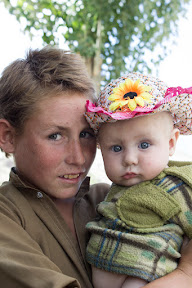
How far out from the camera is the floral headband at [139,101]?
1.54 meters

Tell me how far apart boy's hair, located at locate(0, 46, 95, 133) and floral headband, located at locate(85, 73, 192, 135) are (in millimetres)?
158

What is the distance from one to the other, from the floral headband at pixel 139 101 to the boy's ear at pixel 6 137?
415mm

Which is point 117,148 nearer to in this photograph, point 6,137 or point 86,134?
point 86,134

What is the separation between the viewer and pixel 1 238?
1.29 meters

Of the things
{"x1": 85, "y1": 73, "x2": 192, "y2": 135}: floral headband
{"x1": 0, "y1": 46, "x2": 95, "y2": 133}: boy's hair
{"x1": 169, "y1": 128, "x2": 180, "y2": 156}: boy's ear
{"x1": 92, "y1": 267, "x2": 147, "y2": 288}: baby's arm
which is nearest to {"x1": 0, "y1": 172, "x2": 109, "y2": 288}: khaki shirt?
{"x1": 92, "y1": 267, "x2": 147, "y2": 288}: baby's arm

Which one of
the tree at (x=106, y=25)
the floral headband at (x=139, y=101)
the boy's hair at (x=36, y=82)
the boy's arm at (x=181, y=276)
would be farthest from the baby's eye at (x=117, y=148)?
the tree at (x=106, y=25)

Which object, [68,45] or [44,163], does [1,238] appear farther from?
[68,45]

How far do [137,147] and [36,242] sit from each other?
59cm

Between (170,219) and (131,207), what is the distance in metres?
0.17

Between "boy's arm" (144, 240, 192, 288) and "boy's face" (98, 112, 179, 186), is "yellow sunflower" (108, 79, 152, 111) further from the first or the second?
"boy's arm" (144, 240, 192, 288)

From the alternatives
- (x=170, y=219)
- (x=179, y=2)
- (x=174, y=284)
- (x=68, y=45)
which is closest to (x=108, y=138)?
(x=170, y=219)

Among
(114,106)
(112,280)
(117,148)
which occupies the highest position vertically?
(114,106)

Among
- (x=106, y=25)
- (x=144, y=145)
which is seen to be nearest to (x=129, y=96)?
(x=144, y=145)

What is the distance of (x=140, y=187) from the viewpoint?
1577mm
